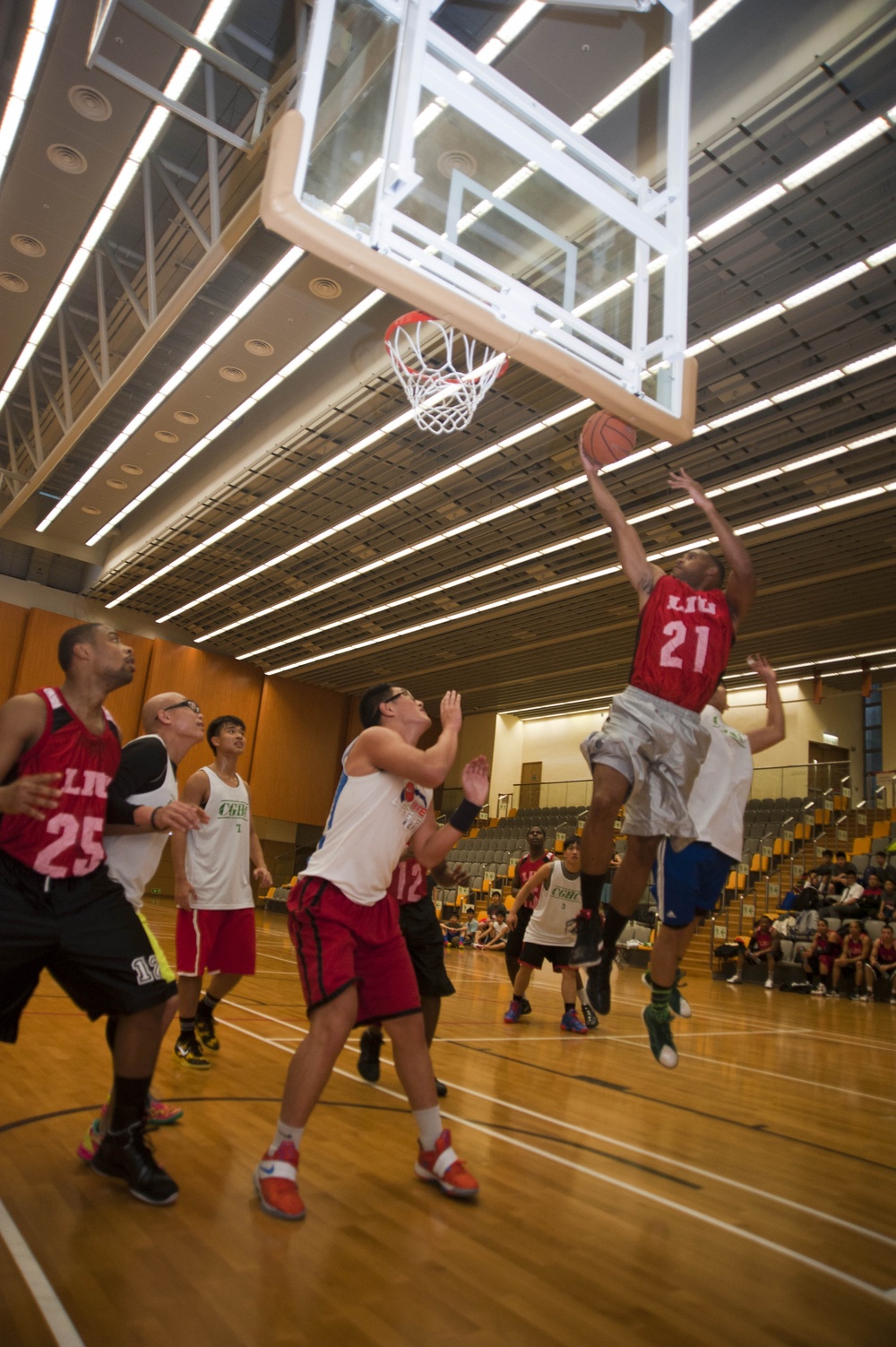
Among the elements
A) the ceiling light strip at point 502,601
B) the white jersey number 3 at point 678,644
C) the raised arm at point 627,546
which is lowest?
the white jersey number 3 at point 678,644

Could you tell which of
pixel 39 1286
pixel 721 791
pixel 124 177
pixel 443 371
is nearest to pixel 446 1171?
pixel 39 1286

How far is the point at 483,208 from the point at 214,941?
3986mm

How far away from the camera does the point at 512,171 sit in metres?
4.05

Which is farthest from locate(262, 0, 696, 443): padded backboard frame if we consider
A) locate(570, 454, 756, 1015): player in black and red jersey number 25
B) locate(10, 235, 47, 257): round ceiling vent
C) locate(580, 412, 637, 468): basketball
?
locate(10, 235, 47, 257): round ceiling vent

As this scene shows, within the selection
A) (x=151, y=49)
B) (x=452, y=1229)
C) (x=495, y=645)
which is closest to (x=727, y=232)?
(x=151, y=49)

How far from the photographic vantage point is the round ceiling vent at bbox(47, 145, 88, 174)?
26.7 feet

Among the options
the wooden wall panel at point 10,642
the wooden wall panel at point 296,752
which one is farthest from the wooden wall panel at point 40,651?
the wooden wall panel at point 296,752

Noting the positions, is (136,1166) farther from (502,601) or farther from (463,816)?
(502,601)

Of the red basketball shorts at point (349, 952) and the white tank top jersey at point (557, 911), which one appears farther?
the white tank top jersey at point (557, 911)

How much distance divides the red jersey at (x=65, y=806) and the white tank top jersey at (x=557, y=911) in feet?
17.2

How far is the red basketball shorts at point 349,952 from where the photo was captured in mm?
2961

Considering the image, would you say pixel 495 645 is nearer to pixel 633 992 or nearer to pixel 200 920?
pixel 633 992

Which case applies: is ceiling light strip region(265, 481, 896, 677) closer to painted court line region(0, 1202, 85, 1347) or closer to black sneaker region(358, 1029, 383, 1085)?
black sneaker region(358, 1029, 383, 1085)

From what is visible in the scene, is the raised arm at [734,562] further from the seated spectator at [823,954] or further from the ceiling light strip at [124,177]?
the seated spectator at [823,954]
